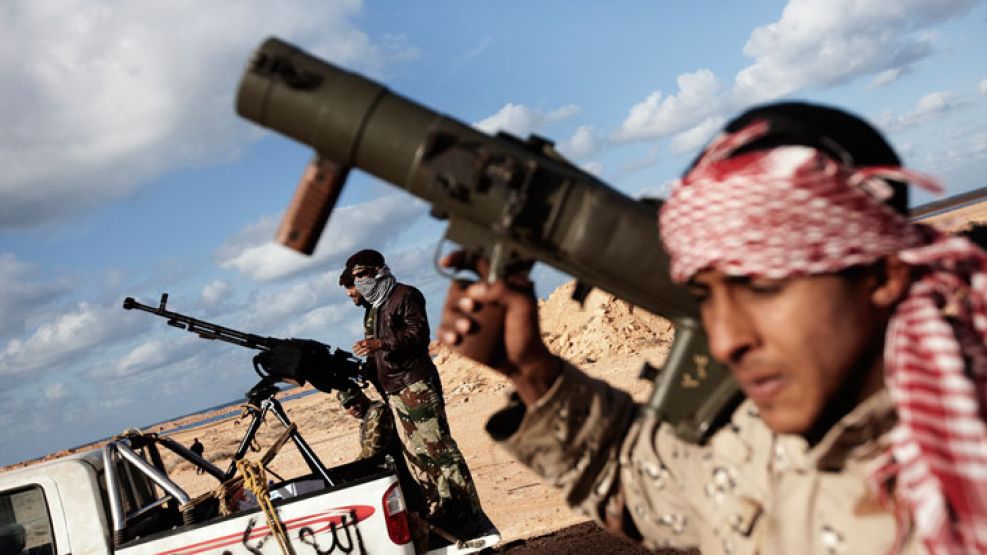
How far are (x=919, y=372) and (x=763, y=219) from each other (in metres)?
0.36

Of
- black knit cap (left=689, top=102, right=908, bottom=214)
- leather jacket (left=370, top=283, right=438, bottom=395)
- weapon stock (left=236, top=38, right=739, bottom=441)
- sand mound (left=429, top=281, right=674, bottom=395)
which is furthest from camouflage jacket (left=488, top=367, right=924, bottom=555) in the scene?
sand mound (left=429, top=281, right=674, bottom=395)

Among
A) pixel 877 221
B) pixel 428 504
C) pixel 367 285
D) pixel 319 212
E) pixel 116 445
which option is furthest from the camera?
pixel 367 285

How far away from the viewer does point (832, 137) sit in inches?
58.4

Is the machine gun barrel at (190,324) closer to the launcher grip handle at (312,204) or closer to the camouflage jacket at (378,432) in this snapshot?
the camouflage jacket at (378,432)

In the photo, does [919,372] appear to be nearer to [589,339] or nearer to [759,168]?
[759,168]

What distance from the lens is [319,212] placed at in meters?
2.26

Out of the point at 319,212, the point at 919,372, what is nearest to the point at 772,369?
the point at 919,372

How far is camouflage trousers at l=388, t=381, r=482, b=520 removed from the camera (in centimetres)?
584

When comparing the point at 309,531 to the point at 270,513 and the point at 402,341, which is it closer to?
the point at 270,513

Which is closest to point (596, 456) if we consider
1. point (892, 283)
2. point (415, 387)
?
point (892, 283)

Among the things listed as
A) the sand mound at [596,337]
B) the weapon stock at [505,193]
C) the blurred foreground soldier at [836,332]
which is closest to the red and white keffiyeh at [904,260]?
the blurred foreground soldier at [836,332]

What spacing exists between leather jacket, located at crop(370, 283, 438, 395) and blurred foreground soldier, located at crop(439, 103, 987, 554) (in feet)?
15.4

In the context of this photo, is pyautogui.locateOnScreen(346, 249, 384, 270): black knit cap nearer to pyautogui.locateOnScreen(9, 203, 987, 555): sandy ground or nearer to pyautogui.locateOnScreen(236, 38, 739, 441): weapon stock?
pyautogui.locateOnScreen(9, 203, 987, 555): sandy ground

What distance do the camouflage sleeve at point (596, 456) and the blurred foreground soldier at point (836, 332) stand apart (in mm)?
237
